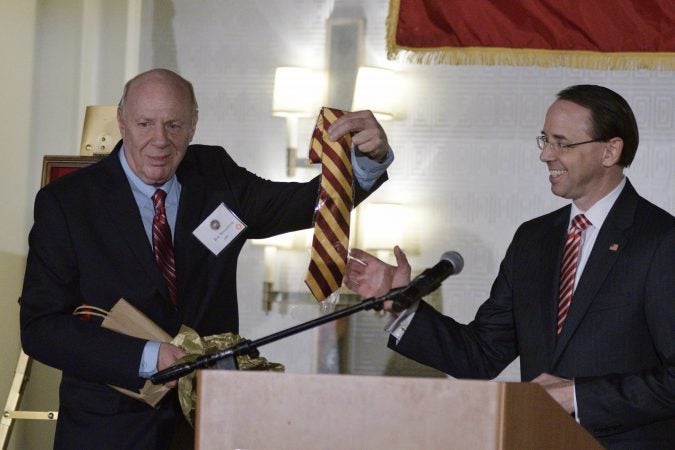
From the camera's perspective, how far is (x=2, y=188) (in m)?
4.45

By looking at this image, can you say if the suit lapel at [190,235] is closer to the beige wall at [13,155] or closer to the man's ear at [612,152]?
the man's ear at [612,152]

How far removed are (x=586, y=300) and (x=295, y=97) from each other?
2.25 metres

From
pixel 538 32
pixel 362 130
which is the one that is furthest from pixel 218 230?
pixel 538 32

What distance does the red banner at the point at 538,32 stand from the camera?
14.4 ft

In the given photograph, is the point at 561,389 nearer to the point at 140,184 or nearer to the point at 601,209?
the point at 601,209

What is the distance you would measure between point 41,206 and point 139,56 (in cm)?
217

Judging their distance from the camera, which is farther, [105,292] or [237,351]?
[105,292]

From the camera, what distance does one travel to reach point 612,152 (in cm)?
278

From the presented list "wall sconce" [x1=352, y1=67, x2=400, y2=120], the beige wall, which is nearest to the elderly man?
"wall sconce" [x1=352, y1=67, x2=400, y2=120]

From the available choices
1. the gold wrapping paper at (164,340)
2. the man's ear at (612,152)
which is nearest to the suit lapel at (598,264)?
the man's ear at (612,152)

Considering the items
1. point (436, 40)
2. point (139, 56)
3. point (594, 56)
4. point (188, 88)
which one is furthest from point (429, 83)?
point (188, 88)

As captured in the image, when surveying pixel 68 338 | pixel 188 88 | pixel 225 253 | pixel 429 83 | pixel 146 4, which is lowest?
pixel 68 338

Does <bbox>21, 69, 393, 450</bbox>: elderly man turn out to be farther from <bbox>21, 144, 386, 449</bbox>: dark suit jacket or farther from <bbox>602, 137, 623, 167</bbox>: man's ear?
<bbox>602, 137, 623, 167</bbox>: man's ear

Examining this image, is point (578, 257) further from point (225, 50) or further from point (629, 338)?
point (225, 50)
